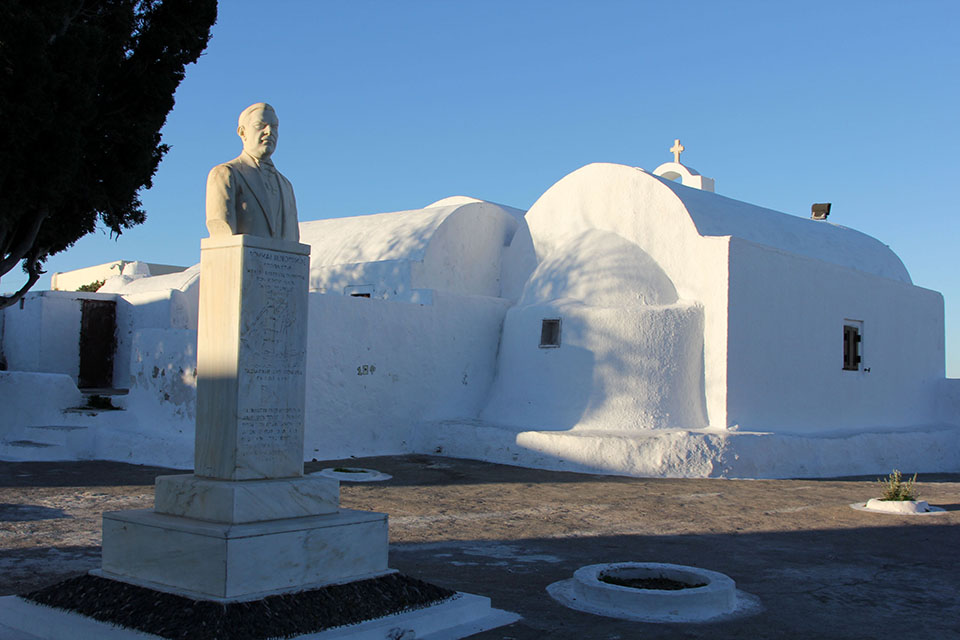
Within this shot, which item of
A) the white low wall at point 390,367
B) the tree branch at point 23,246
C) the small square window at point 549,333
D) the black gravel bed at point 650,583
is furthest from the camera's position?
the small square window at point 549,333

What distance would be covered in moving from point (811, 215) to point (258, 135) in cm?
1666

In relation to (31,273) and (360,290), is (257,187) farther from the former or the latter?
(360,290)

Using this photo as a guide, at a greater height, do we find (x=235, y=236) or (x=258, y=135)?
(x=258, y=135)

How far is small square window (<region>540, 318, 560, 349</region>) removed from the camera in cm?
1337

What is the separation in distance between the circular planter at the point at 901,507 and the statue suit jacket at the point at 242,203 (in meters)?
7.19

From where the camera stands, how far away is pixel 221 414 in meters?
4.55

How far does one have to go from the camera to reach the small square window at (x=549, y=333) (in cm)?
1337

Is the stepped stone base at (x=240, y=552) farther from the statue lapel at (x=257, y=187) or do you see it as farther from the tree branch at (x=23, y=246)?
the tree branch at (x=23, y=246)

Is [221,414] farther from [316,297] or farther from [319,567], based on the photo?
[316,297]

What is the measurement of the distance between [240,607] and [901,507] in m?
7.52

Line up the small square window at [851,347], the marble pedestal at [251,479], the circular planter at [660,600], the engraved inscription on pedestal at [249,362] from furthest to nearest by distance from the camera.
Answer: the small square window at [851,347] < the circular planter at [660,600] < the engraved inscription on pedestal at [249,362] < the marble pedestal at [251,479]

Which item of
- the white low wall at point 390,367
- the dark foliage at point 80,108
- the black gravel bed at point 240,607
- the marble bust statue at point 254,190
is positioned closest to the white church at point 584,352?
the white low wall at point 390,367

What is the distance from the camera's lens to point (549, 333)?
13.5m

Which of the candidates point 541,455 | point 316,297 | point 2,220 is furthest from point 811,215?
point 2,220
